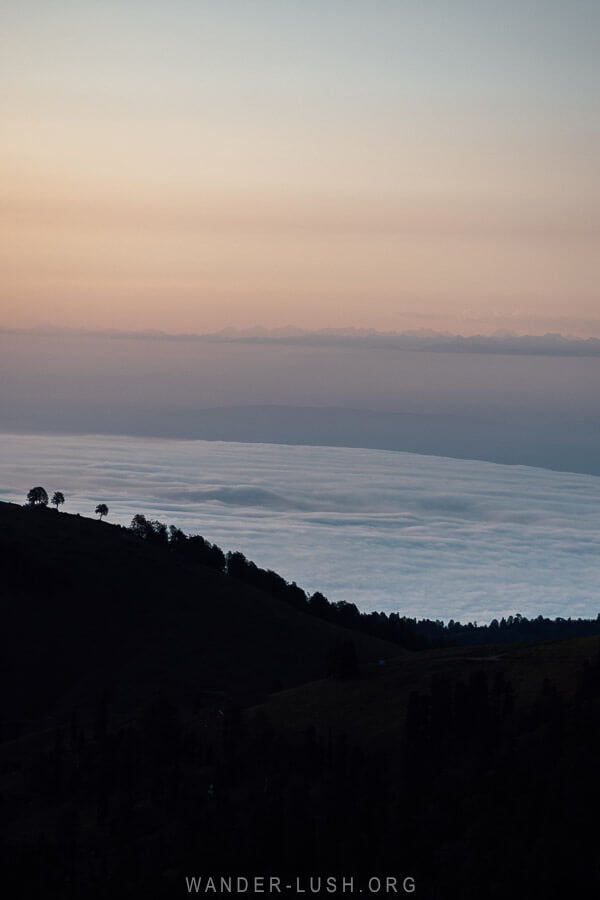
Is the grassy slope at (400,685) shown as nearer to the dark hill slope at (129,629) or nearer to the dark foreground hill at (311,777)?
the dark foreground hill at (311,777)

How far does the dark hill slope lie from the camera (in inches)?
5906

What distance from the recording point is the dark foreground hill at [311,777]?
245ft

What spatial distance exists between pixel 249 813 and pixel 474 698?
2027 centimetres

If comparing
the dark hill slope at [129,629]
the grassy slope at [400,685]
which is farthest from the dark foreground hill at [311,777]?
the dark hill slope at [129,629]

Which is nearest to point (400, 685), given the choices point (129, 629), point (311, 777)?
point (311, 777)

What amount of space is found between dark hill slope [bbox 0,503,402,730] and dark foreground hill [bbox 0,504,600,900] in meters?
0.77

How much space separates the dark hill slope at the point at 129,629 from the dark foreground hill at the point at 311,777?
0.77m

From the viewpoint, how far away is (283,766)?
319 feet

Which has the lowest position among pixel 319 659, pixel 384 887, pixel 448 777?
pixel 384 887

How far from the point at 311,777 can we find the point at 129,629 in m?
78.4

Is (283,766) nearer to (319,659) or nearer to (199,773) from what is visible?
(199,773)

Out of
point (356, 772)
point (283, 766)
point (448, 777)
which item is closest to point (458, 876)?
point (448, 777)

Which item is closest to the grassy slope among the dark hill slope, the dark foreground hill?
the dark foreground hill

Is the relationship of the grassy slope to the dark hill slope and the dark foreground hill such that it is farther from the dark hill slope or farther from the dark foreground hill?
the dark hill slope
